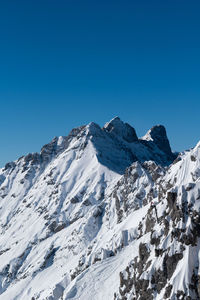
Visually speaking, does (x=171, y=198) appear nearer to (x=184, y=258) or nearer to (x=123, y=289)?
(x=184, y=258)

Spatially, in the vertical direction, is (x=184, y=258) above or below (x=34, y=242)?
below

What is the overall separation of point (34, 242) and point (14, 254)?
1136cm

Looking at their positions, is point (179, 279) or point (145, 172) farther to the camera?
point (145, 172)

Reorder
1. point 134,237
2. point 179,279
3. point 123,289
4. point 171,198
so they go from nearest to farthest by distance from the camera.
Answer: point 179,279, point 171,198, point 123,289, point 134,237

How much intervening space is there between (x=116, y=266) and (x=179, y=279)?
130 feet

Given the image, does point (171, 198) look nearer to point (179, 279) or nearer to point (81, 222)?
point (179, 279)

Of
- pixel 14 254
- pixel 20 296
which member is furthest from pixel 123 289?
pixel 14 254

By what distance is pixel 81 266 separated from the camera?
118250mm

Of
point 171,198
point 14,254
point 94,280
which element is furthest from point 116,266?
point 14,254

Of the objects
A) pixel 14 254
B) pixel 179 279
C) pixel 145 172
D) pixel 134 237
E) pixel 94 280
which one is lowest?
pixel 179 279

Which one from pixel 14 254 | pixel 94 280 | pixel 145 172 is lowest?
pixel 94 280

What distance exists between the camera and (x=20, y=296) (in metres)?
139

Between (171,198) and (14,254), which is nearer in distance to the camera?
(171,198)

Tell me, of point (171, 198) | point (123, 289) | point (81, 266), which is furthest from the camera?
point (81, 266)
